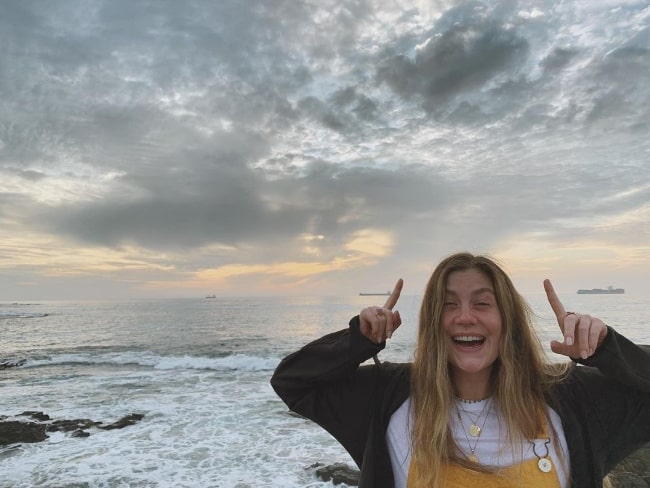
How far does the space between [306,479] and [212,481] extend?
1.87m

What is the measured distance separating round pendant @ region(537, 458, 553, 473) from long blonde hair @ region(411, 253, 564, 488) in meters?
0.12

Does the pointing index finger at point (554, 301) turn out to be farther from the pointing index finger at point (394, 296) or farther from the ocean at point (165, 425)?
the pointing index finger at point (394, 296)

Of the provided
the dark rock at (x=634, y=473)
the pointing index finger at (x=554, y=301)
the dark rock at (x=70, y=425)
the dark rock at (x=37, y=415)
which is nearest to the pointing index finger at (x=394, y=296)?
the pointing index finger at (x=554, y=301)

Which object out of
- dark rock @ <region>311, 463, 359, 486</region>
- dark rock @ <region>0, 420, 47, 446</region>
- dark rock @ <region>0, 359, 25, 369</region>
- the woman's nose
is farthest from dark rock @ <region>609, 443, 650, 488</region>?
dark rock @ <region>0, 359, 25, 369</region>

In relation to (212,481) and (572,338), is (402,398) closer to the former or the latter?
(572,338)

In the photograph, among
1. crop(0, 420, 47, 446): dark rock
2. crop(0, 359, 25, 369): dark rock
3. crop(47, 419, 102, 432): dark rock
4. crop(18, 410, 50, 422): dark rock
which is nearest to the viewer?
crop(0, 420, 47, 446): dark rock

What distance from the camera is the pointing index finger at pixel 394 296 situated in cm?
269

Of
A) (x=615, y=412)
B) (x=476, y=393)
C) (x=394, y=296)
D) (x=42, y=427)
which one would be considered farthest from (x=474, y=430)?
(x=42, y=427)

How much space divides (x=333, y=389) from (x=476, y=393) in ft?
2.73

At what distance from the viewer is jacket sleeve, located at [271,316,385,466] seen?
2.50 m

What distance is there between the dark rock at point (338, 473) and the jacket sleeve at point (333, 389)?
690 cm

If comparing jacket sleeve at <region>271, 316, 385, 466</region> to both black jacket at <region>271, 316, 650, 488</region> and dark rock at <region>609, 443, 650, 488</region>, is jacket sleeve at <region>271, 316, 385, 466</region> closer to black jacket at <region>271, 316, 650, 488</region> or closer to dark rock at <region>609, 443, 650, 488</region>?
black jacket at <region>271, 316, 650, 488</region>

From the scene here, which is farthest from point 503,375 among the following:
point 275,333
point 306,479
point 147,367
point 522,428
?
point 275,333

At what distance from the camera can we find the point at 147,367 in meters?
25.9
